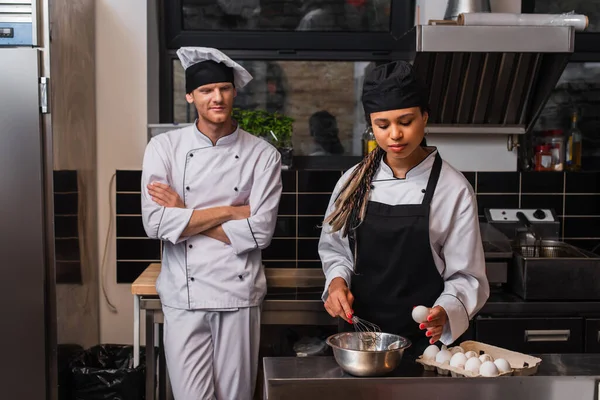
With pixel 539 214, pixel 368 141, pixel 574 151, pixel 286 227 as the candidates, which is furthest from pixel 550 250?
pixel 286 227

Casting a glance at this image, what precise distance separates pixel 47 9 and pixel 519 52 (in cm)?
205

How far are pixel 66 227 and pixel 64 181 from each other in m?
0.21

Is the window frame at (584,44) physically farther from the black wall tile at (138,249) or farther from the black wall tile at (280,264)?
the black wall tile at (138,249)

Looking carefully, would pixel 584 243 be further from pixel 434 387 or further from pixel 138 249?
pixel 434 387

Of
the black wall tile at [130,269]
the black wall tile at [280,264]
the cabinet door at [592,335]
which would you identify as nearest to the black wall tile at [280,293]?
the black wall tile at [280,264]

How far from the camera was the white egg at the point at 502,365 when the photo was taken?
188 centimetres

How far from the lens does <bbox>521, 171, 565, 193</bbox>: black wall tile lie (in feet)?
13.0

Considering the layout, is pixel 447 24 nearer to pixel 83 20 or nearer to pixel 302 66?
pixel 302 66

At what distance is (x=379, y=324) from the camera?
2555mm

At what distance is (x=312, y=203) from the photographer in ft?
12.9

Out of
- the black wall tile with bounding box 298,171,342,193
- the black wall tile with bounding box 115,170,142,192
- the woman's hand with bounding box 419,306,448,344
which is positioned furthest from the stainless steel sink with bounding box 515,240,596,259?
the black wall tile with bounding box 115,170,142,192

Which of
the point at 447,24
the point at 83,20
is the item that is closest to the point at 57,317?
the point at 83,20

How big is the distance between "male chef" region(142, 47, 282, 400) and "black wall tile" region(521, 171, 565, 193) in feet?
4.85

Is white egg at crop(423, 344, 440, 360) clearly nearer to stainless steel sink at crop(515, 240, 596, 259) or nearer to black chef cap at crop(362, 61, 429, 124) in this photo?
black chef cap at crop(362, 61, 429, 124)
